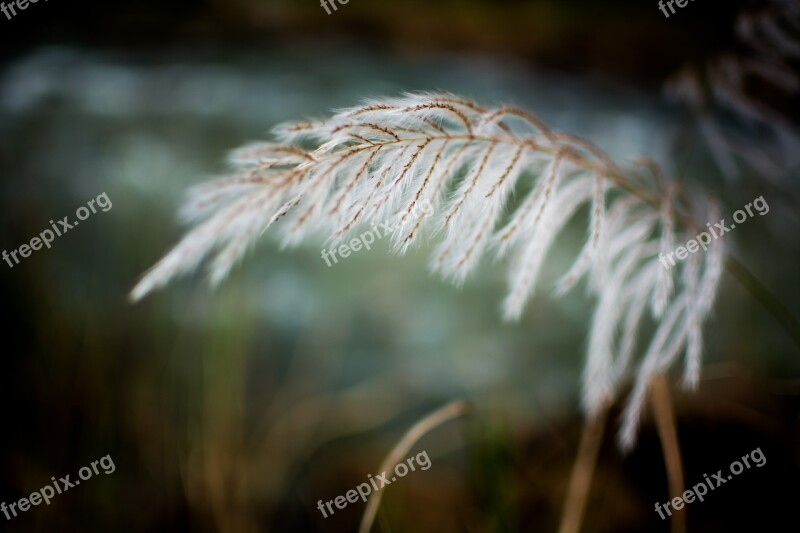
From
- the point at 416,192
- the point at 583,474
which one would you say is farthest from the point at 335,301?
the point at 416,192

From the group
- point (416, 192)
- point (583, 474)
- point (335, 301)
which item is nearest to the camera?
point (416, 192)

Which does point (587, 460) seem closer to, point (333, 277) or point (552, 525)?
point (552, 525)

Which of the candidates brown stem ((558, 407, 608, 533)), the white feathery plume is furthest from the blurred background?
the white feathery plume

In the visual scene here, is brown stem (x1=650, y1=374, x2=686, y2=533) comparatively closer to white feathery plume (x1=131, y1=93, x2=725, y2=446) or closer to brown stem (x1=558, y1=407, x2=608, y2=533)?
brown stem (x1=558, y1=407, x2=608, y2=533)

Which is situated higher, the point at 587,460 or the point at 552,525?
the point at 587,460

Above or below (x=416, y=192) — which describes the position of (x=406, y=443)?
below

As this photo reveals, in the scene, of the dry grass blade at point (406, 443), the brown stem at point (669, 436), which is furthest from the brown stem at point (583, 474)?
the dry grass blade at point (406, 443)

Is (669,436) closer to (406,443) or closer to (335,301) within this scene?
(406,443)

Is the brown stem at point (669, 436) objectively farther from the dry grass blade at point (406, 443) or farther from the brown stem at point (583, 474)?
the dry grass blade at point (406, 443)

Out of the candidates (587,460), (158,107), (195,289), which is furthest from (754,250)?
(158,107)
